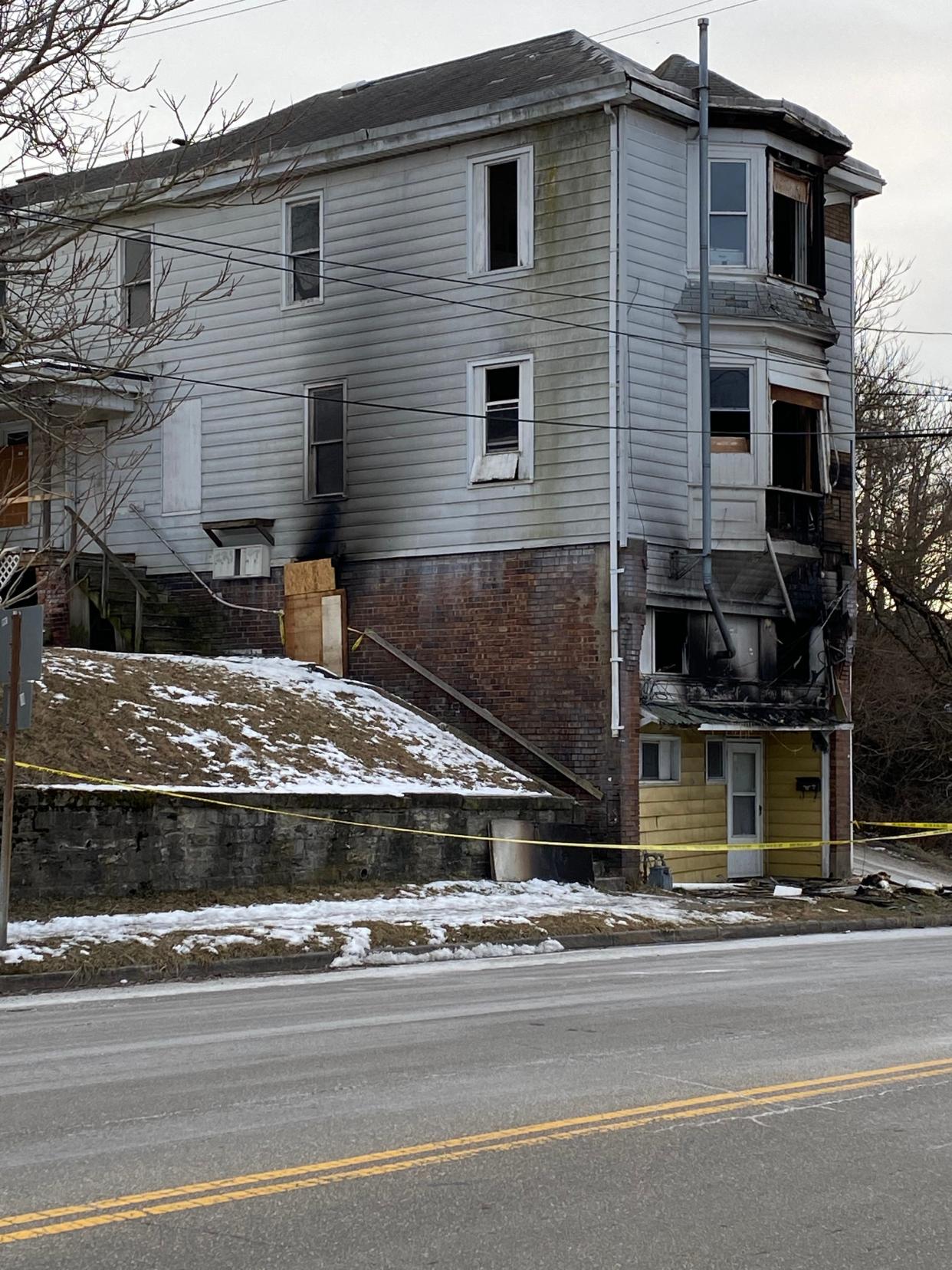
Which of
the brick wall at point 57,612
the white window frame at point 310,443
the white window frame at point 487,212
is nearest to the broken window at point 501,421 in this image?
the white window frame at point 487,212

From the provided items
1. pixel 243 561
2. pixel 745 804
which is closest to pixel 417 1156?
pixel 745 804

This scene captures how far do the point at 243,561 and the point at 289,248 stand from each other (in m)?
5.14

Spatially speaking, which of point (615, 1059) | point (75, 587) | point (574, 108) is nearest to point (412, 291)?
point (574, 108)

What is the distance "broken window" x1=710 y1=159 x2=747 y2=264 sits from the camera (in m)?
24.9

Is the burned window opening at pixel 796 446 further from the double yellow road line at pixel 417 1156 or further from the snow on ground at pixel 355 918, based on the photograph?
the double yellow road line at pixel 417 1156

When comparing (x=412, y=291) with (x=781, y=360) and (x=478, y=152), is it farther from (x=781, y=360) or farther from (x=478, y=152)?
(x=781, y=360)

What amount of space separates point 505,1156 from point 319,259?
21.2 m

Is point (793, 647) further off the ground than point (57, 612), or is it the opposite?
point (57, 612)

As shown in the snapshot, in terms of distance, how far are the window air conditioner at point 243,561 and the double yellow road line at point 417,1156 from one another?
1875 cm

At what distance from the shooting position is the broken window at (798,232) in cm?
2573

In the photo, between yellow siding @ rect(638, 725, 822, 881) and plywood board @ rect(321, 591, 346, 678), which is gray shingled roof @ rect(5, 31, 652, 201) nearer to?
plywood board @ rect(321, 591, 346, 678)

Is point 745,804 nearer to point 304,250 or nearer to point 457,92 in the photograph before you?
point 304,250

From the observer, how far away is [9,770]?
14445mm

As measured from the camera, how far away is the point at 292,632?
1060 inches
